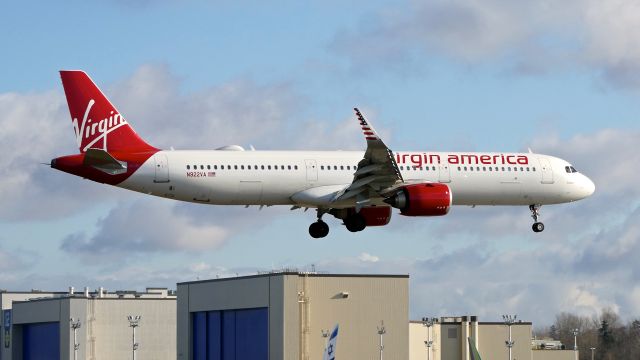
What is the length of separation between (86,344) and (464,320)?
40.5 metres

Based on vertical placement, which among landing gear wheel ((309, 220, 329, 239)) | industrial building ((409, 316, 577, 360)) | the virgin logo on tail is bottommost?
industrial building ((409, 316, 577, 360))

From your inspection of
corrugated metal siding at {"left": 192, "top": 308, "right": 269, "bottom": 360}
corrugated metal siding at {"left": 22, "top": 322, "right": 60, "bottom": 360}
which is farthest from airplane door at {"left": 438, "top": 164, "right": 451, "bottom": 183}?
corrugated metal siding at {"left": 22, "top": 322, "right": 60, "bottom": 360}

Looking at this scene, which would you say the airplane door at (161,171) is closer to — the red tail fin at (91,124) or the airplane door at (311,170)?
the red tail fin at (91,124)

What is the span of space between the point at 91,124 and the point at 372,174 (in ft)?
46.7

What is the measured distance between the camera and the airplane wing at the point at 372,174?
219ft

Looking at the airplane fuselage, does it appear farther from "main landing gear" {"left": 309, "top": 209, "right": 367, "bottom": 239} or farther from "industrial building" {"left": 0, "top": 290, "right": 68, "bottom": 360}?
"industrial building" {"left": 0, "top": 290, "right": 68, "bottom": 360}

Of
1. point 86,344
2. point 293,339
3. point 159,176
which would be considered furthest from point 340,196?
point 86,344

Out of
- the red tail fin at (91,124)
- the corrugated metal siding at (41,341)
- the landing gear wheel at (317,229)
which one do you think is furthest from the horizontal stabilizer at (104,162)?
the corrugated metal siding at (41,341)

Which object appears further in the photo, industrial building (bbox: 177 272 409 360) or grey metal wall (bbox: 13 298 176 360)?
grey metal wall (bbox: 13 298 176 360)

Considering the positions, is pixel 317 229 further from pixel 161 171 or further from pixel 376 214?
pixel 161 171

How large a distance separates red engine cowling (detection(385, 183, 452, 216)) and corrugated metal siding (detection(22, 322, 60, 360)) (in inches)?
2854

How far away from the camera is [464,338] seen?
114 m

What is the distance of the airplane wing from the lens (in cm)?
6681

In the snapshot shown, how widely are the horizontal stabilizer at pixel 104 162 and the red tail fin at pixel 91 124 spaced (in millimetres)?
2090
